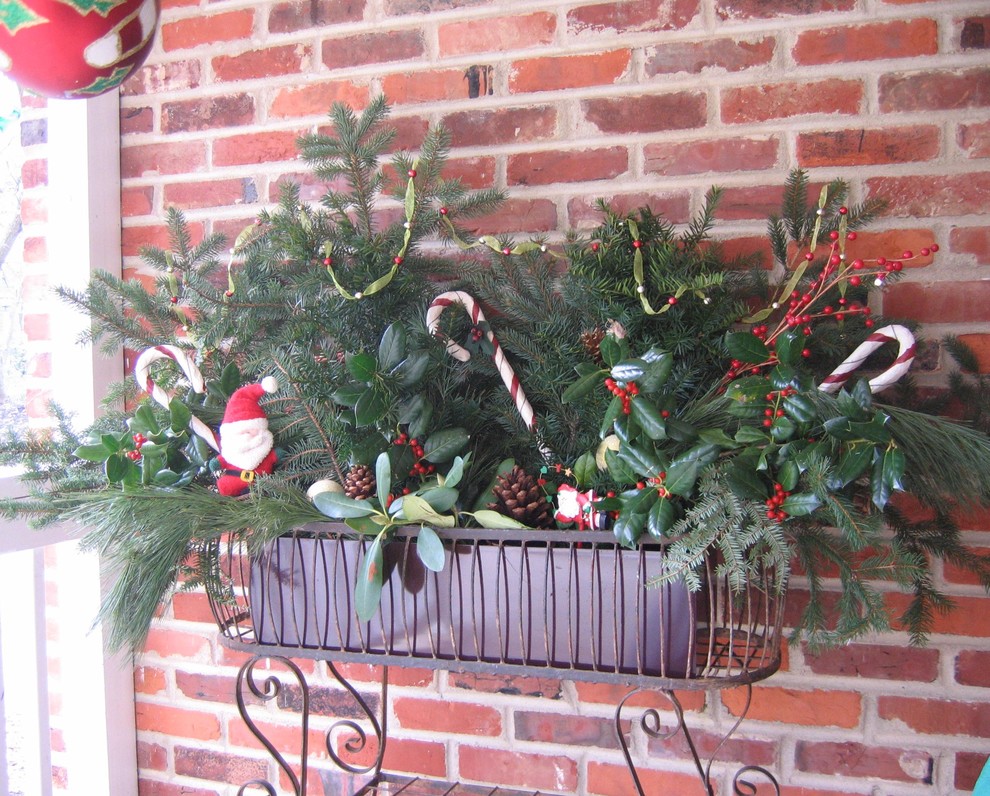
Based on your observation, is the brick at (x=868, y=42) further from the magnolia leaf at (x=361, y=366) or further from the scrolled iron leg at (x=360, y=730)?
the scrolled iron leg at (x=360, y=730)

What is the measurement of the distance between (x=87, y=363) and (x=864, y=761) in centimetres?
139

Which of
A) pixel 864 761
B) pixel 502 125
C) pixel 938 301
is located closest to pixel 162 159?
pixel 502 125

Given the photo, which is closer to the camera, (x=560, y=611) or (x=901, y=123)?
(x=560, y=611)

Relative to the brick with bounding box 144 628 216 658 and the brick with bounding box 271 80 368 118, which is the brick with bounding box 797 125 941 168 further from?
the brick with bounding box 144 628 216 658

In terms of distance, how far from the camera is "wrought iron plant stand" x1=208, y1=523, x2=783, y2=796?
0.84 metres

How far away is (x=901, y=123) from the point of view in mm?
1081

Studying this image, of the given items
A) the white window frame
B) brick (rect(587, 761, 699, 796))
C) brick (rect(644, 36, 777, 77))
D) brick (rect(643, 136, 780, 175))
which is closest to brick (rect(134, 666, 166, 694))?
the white window frame

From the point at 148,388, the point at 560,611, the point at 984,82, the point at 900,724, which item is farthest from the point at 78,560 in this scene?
the point at 984,82

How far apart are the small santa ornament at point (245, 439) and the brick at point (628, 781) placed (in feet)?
2.31

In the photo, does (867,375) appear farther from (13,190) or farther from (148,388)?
(13,190)

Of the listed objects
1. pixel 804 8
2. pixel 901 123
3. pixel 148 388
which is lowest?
pixel 148 388

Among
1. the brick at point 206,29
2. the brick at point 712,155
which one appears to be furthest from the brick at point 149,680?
the brick at point 712,155

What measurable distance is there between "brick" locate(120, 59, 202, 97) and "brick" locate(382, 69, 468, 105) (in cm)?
37

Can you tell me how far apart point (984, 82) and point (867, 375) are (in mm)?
439
